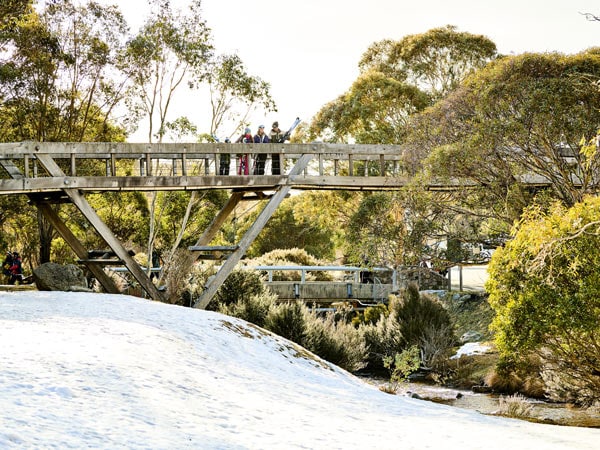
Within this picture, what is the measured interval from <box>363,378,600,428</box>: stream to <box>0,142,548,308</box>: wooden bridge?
196 inches

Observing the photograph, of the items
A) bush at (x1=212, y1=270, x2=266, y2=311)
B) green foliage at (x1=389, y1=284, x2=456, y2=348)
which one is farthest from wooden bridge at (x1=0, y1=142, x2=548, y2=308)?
green foliage at (x1=389, y1=284, x2=456, y2=348)

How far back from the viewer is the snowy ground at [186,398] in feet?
21.7

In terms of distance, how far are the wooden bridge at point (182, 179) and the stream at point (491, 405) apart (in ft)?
16.3

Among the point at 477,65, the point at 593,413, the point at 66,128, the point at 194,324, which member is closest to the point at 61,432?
the point at 194,324

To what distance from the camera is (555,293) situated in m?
13.9

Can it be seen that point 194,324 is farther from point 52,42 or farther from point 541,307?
point 52,42

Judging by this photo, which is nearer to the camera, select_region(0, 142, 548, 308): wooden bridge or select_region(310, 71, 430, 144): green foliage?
select_region(0, 142, 548, 308): wooden bridge

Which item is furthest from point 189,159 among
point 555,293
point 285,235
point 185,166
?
point 285,235

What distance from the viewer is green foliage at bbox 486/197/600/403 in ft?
44.8

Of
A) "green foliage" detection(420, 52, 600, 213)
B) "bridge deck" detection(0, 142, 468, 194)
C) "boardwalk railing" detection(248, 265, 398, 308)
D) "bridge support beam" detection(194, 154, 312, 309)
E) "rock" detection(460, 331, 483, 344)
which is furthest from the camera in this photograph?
"boardwalk railing" detection(248, 265, 398, 308)

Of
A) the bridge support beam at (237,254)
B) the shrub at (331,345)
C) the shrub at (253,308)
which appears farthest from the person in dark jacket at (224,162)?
the shrub at (331,345)

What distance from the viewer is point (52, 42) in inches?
1148

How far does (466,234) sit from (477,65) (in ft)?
61.8

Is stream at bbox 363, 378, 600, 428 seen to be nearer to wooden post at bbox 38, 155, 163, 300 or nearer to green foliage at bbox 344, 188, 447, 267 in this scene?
green foliage at bbox 344, 188, 447, 267
